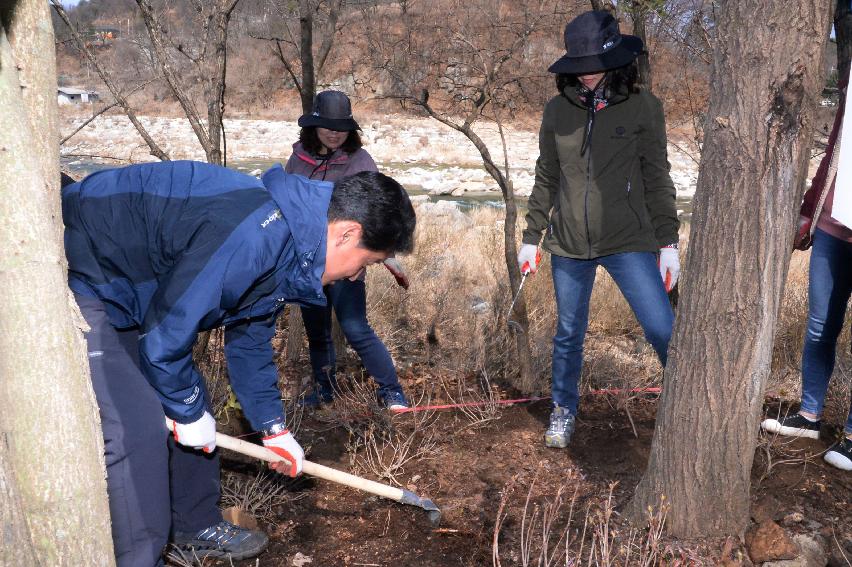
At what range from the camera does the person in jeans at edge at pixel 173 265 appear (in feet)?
6.67

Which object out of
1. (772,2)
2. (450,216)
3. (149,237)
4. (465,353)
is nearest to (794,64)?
(772,2)

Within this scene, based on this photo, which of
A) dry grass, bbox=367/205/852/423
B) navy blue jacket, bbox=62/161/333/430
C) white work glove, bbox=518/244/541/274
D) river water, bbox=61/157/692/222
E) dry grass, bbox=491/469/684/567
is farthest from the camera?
river water, bbox=61/157/692/222

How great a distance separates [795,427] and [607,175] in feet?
4.45

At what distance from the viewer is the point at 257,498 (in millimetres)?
2951

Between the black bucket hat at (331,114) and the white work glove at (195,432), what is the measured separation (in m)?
1.64

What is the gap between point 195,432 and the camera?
2348 millimetres

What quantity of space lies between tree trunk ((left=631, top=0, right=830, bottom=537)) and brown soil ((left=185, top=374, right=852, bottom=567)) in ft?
0.74

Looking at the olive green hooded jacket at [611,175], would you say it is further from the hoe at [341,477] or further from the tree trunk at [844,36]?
the hoe at [341,477]

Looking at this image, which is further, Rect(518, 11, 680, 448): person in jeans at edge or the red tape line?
the red tape line

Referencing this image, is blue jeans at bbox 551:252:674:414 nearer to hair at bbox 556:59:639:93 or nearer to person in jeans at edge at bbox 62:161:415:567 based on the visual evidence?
hair at bbox 556:59:639:93

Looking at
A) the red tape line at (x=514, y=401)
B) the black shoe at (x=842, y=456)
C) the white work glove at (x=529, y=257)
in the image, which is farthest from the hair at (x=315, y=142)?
the black shoe at (x=842, y=456)

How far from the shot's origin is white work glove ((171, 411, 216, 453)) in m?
2.34

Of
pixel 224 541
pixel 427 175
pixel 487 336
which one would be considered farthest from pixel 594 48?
pixel 427 175

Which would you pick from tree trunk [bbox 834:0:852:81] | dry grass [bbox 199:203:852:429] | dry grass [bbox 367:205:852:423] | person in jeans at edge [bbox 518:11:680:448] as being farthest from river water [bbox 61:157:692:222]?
person in jeans at edge [bbox 518:11:680:448]
